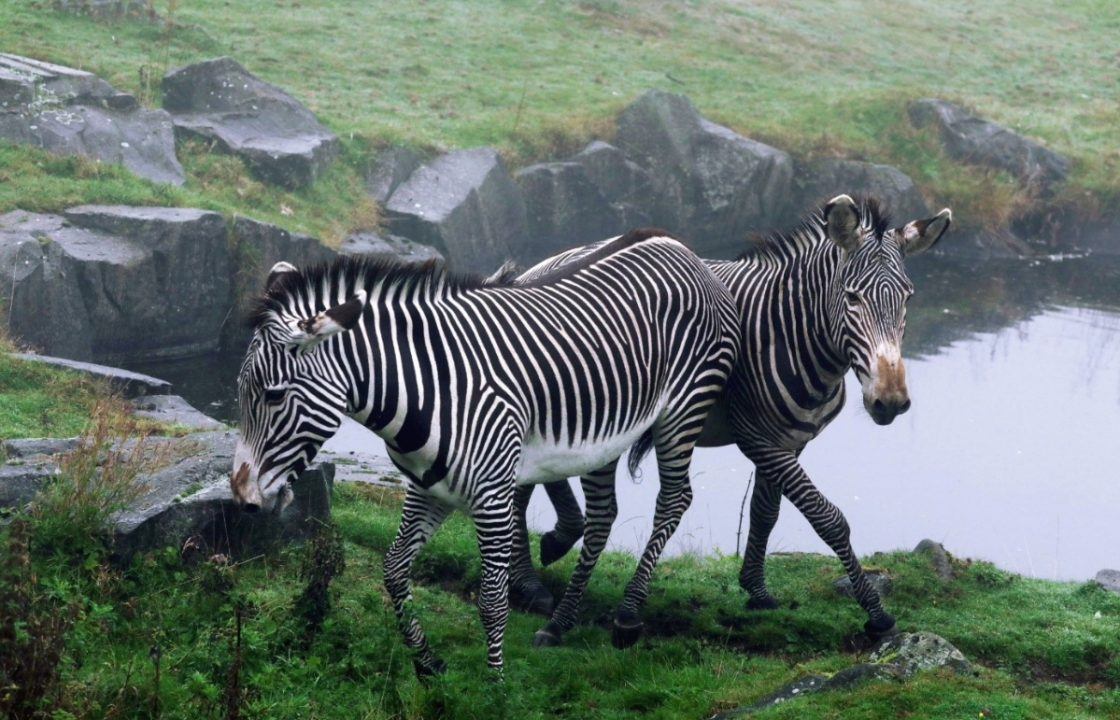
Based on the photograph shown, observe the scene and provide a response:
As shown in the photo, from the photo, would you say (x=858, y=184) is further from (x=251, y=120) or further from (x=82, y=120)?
(x=82, y=120)

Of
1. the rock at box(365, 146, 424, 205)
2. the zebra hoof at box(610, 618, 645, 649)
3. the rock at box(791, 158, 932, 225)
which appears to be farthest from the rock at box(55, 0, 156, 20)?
the zebra hoof at box(610, 618, 645, 649)

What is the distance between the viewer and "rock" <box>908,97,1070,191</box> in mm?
23375

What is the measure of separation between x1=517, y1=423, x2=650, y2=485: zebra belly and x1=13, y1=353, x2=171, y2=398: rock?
18.4 feet

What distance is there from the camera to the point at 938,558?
9102 millimetres

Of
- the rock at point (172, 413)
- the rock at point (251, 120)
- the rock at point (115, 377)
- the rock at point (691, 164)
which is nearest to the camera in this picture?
the rock at point (172, 413)

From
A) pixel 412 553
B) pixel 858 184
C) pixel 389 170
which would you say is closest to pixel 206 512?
pixel 412 553

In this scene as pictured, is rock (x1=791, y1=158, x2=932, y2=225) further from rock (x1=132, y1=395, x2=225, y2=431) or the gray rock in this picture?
the gray rock

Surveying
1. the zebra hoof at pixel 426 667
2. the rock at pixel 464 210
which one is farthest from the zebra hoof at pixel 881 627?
the rock at pixel 464 210

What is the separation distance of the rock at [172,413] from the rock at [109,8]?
12.2 m

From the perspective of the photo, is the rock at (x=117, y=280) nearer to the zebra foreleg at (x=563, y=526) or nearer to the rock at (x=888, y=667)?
the zebra foreleg at (x=563, y=526)

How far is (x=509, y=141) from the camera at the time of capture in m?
20.8

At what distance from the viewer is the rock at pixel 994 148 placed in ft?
76.7

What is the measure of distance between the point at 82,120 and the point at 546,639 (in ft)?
38.0

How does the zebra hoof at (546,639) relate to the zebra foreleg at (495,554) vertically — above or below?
below
